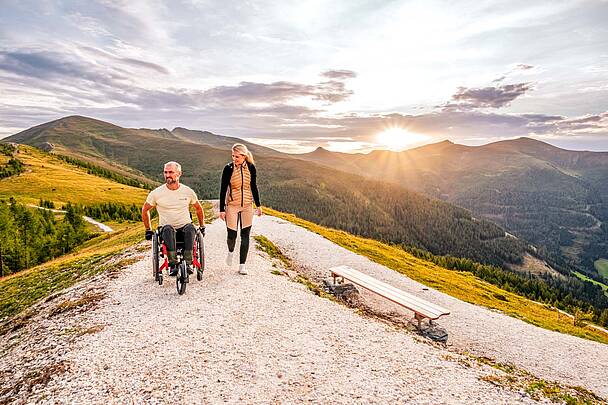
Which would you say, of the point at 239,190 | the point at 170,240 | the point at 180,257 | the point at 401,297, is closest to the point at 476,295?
the point at 401,297

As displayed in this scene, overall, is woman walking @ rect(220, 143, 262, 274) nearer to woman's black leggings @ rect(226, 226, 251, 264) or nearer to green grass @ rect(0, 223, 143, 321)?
woman's black leggings @ rect(226, 226, 251, 264)

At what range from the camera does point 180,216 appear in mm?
12266

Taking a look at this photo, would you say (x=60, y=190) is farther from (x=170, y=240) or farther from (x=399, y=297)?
(x=399, y=297)

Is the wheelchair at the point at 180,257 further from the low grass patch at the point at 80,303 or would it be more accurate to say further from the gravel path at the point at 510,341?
the gravel path at the point at 510,341

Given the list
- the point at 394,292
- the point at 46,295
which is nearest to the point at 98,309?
the point at 46,295

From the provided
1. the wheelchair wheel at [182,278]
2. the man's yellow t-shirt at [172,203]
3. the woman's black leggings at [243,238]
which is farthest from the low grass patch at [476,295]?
the man's yellow t-shirt at [172,203]

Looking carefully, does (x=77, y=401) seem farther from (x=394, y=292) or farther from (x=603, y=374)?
(x=603, y=374)

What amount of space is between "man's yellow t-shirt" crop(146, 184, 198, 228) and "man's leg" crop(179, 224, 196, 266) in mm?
245

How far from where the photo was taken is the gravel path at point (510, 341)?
581 inches

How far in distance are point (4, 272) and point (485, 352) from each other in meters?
57.3

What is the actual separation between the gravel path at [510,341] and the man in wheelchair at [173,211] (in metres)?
10.9

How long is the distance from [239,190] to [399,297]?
8.98 meters

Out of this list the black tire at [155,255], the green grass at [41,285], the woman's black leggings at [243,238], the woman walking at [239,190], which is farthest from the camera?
the green grass at [41,285]

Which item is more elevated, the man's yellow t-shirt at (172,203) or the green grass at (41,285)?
the man's yellow t-shirt at (172,203)
